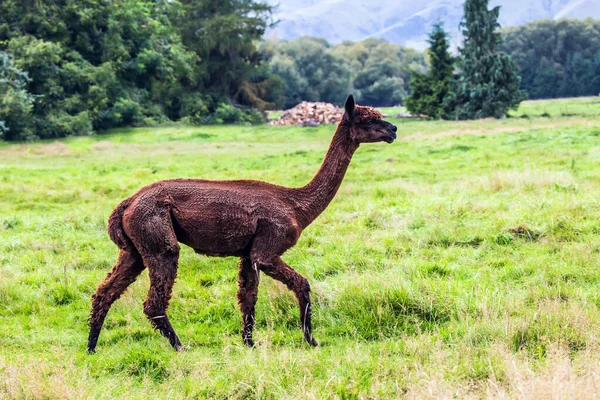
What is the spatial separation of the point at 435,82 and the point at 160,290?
4777cm

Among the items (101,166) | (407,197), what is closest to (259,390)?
(407,197)

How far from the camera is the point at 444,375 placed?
4586 millimetres

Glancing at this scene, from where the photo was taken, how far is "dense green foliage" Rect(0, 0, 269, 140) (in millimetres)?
34531

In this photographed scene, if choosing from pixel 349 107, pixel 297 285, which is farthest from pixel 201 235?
pixel 349 107

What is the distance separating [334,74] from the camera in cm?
7619

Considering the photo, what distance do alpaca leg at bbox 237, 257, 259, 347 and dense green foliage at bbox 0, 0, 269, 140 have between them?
27.8 metres

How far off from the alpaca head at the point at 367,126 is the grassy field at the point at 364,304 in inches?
64.6

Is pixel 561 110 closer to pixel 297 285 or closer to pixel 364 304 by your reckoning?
pixel 364 304

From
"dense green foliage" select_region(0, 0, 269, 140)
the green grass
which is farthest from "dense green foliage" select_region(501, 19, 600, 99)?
Answer: "dense green foliage" select_region(0, 0, 269, 140)

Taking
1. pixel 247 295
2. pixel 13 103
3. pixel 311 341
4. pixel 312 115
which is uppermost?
pixel 13 103

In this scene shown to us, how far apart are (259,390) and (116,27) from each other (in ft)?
129

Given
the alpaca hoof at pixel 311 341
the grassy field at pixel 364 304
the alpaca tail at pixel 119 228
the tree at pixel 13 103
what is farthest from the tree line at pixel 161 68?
the alpaca hoof at pixel 311 341

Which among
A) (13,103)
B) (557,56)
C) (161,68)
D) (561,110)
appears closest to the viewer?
(13,103)

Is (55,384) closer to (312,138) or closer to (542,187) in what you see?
(542,187)
